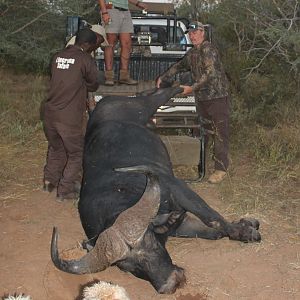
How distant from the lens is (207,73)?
22.1 ft

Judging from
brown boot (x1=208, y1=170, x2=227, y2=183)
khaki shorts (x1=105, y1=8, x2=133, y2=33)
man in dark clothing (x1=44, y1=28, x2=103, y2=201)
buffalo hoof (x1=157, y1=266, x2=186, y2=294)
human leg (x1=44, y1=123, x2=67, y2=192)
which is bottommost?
buffalo hoof (x1=157, y1=266, x2=186, y2=294)

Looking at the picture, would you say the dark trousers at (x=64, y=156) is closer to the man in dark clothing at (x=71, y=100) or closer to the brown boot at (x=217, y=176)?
the man in dark clothing at (x=71, y=100)

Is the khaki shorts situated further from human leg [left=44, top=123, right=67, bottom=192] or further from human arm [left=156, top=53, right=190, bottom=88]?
human leg [left=44, top=123, right=67, bottom=192]

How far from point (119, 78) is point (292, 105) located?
3161mm

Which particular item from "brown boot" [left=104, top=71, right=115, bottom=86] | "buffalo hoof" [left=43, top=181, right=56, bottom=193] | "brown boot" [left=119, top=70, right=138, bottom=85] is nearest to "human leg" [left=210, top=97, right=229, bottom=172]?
"brown boot" [left=119, top=70, right=138, bottom=85]

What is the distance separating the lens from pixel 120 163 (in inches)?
210

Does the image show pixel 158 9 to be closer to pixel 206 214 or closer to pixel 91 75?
pixel 91 75

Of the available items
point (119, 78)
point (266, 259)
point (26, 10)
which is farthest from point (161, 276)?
point (26, 10)

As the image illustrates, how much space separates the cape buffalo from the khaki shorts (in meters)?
1.35

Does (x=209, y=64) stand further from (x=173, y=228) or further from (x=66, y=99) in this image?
(x=173, y=228)

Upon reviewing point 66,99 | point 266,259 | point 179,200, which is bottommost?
point 266,259

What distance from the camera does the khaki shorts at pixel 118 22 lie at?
765 cm

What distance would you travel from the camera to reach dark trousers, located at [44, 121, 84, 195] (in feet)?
19.9

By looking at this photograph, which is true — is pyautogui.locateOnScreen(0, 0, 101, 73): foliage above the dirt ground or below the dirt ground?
→ above
